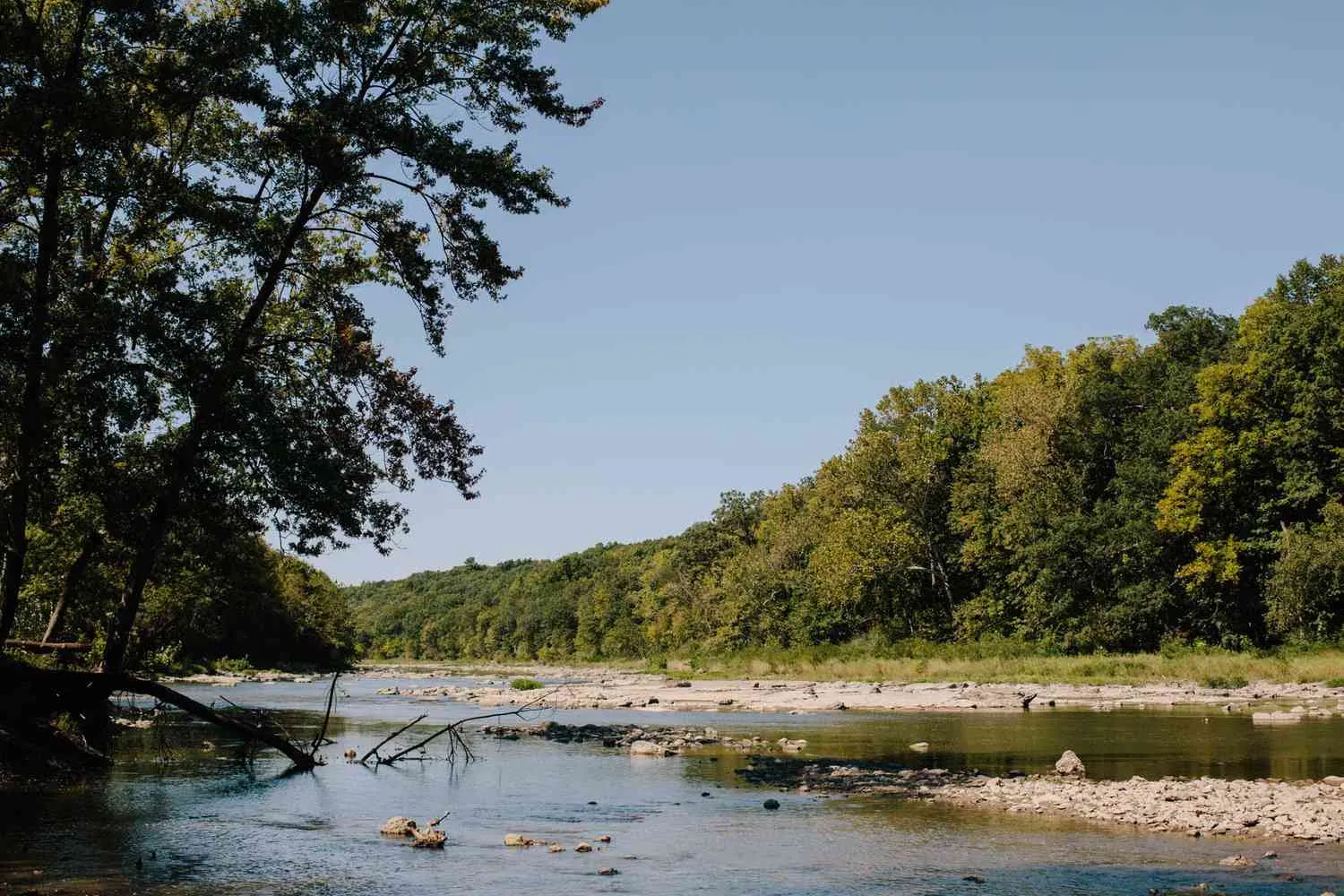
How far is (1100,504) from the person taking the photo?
67562mm

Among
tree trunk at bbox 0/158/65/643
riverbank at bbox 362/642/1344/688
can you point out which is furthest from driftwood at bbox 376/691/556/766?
riverbank at bbox 362/642/1344/688

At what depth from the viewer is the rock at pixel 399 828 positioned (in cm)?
1722

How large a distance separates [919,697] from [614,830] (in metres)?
34.9

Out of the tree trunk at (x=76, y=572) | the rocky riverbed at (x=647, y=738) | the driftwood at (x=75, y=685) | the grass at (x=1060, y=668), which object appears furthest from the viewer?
the grass at (x=1060, y=668)

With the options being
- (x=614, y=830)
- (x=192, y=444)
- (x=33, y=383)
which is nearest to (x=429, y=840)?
(x=614, y=830)

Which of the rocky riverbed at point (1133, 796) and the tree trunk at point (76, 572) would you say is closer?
the rocky riverbed at point (1133, 796)

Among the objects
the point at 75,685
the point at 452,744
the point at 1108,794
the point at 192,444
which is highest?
the point at 192,444

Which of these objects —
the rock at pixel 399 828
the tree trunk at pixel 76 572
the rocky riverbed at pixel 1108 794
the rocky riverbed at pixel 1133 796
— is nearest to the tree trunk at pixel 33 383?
the tree trunk at pixel 76 572

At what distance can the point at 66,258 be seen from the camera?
61.7ft

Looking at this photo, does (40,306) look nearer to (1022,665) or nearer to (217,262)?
(217,262)

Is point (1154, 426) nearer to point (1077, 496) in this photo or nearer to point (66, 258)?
point (1077, 496)

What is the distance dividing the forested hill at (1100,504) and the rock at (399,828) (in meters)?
47.3

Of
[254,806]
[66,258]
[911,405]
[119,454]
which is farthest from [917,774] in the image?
[911,405]

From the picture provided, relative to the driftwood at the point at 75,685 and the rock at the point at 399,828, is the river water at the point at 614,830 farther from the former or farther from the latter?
the driftwood at the point at 75,685
